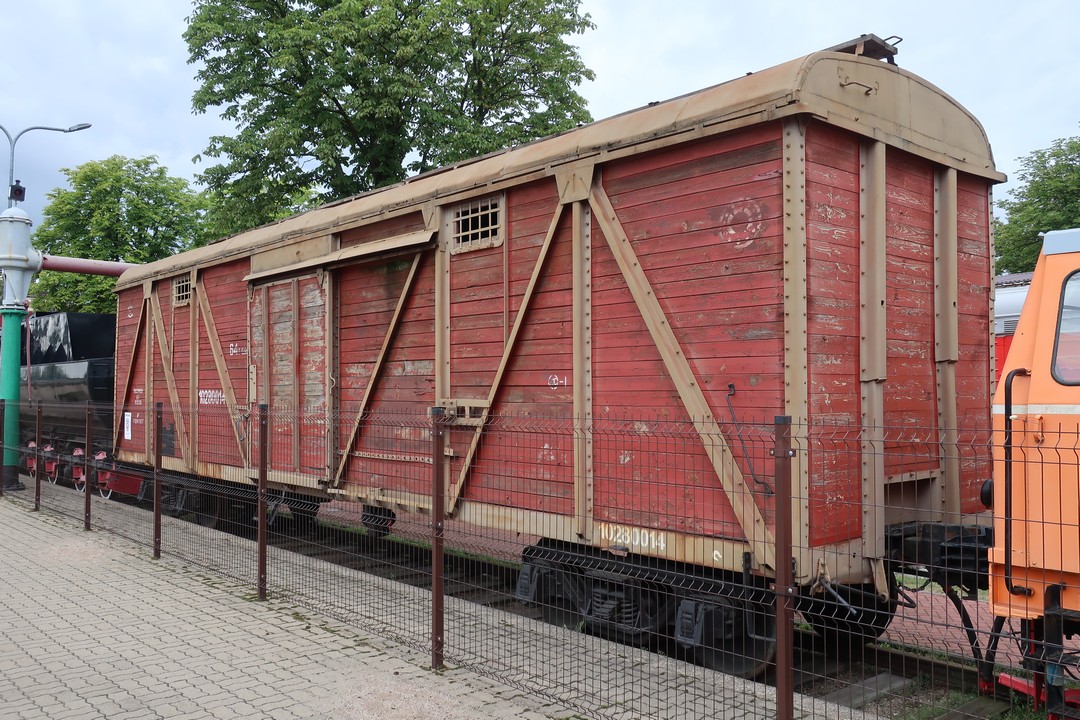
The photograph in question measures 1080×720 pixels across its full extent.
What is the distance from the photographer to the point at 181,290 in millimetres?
11297

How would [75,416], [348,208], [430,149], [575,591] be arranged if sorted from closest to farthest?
[575,591] → [348,208] → [75,416] → [430,149]

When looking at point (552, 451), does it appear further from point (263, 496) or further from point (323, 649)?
point (263, 496)

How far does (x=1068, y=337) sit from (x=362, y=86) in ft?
48.6

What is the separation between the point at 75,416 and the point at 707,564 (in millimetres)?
12848

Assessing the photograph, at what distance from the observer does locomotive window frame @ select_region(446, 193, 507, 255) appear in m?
6.41

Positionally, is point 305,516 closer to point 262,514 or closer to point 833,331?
point 262,514

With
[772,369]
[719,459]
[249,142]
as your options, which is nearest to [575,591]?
[719,459]

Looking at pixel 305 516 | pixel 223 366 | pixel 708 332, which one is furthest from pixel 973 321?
pixel 223 366

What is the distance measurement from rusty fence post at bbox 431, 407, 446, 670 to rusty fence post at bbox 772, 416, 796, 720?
237 cm

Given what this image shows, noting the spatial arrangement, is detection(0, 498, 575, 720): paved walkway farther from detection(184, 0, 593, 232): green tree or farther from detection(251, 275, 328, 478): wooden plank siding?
detection(184, 0, 593, 232): green tree

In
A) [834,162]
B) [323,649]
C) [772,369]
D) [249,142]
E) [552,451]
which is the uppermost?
[249,142]

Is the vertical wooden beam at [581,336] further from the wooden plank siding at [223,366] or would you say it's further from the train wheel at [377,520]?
the wooden plank siding at [223,366]

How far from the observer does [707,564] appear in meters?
4.74

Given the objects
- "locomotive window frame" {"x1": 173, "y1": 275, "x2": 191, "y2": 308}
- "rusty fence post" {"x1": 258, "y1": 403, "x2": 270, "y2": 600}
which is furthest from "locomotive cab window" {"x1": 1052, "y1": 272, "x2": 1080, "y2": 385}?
"locomotive window frame" {"x1": 173, "y1": 275, "x2": 191, "y2": 308}
